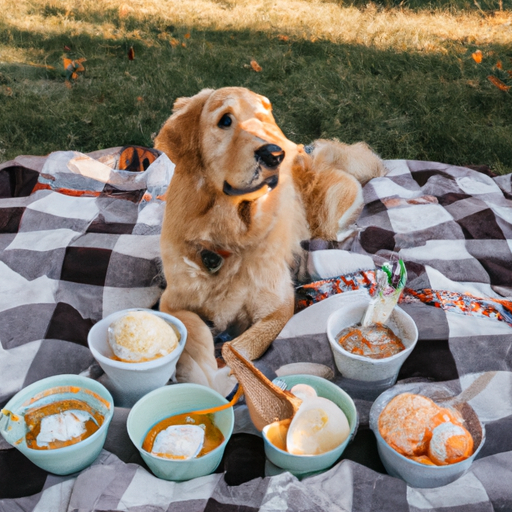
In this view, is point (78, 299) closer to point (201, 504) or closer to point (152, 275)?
point (152, 275)

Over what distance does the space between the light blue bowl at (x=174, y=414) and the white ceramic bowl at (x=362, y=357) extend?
402mm

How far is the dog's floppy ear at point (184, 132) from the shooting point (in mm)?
1839

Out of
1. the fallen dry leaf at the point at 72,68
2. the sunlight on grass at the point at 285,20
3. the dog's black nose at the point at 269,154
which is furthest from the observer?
the sunlight on grass at the point at 285,20

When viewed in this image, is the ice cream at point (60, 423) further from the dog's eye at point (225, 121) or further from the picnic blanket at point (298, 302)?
the dog's eye at point (225, 121)

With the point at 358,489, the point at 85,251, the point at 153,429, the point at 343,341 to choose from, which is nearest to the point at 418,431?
the point at 358,489

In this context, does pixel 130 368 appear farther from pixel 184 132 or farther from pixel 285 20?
pixel 285 20

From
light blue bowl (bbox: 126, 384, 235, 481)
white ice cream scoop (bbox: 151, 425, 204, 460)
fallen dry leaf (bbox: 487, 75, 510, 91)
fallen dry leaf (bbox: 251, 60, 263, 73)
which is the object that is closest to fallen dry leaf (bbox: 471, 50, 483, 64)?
fallen dry leaf (bbox: 487, 75, 510, 91)

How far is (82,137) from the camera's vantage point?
13.0 feet

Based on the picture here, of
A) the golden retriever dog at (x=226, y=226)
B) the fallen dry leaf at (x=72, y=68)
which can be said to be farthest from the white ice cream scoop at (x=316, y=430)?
the fallen dry leaf at (x=72, y=68)

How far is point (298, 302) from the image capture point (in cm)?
219

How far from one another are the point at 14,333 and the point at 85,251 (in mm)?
526

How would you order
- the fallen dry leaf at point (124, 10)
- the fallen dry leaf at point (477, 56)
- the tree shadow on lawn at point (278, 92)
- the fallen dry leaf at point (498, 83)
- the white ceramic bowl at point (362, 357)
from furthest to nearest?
the fallen dry leaf at point (124, 10) < the fallen dry leaf at point (477, 56) < the fallen dry leaf at point (498, 83) < the tree shadow on lawn at point (278, 92) < the white ceramic bowl at point (362, 357)

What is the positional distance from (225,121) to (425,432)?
1.11 m

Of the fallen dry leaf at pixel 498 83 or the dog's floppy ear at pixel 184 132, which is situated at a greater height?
the dog's floppy ear at pixel 184 132
